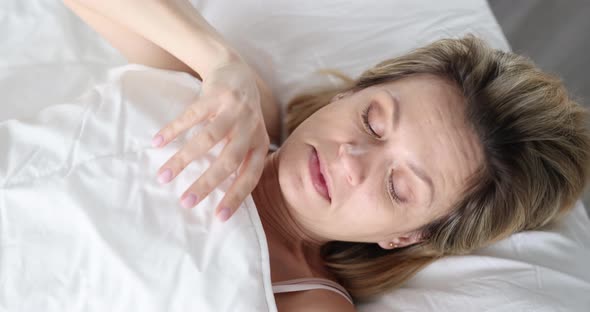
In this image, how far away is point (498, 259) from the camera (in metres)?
1.11

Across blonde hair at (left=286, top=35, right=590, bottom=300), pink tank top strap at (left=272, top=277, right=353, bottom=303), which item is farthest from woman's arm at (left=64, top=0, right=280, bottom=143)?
pink tank top strap at (left=272, top=277, right=353, bottom=303)

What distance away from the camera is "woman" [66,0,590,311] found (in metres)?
0.95

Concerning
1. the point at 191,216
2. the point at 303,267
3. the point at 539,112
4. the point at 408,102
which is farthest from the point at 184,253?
the point at 539,112

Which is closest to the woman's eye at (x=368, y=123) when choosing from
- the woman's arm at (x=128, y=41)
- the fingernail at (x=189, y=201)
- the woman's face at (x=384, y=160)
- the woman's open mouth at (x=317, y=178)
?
the woman's face at (x=384, y=160)

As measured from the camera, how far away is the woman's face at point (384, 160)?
95 centimetres

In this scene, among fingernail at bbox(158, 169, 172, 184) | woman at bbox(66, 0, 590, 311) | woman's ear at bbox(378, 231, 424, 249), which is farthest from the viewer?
woman's ear at bbox(378, 231, 424, 249)

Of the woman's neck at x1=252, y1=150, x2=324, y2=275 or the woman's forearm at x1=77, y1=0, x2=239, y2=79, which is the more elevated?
the woman's forearm at x1=77, y1=0, x2=239, y2=79

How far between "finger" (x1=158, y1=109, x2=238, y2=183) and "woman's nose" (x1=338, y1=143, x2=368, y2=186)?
0.21 meters

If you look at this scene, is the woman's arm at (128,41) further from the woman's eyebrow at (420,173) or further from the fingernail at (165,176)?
the woman's eyebrow at (420,173)

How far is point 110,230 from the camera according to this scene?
2.94 feet

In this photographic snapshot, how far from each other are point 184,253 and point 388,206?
1.17ft

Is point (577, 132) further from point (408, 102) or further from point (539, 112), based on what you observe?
point (408, 102)

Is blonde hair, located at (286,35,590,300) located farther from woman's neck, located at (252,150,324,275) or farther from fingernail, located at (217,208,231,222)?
fingernail, located at (217,208,231,222)

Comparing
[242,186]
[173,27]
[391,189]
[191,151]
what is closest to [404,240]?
[391,189]
